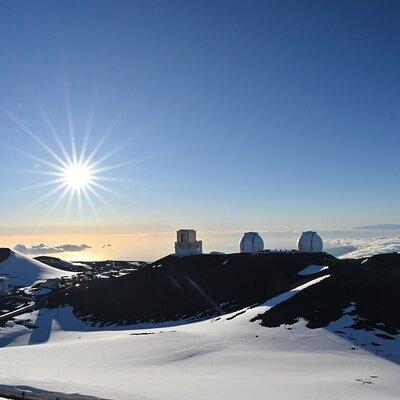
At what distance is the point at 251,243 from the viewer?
70.5m

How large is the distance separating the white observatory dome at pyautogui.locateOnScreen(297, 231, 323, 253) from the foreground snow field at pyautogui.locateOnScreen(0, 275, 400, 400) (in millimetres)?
23727

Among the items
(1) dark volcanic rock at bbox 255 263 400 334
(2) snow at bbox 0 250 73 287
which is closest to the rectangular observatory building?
(1) dark volcanic rock at bbox 255 263 400 334

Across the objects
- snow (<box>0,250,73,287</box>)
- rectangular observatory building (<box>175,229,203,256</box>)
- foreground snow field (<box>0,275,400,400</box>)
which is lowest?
snow (<box>0,250,73,287</box>)

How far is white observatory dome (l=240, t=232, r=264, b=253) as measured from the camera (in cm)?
7050

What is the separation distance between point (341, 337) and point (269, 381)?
13.2 metres

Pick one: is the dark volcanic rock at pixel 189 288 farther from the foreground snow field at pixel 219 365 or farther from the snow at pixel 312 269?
the foreground snow field at pixel 219 365

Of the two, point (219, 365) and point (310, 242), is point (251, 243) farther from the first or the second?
point (219, 365)

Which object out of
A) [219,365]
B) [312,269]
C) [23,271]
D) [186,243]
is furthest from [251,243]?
[23,271]

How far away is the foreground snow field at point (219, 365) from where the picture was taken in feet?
67.9

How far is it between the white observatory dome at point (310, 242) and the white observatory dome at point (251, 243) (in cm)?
659

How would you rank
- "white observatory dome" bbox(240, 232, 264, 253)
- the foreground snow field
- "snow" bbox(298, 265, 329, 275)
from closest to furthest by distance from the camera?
the foreground snow field → "snow" bbox(298, 265, 329, 275) → "white observatory dome" bbox(240, 232, 264, 253)

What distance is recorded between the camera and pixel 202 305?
5756 centimetres

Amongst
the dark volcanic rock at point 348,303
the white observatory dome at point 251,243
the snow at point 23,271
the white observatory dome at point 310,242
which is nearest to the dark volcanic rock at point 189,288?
the white observatory dome at point 251,243

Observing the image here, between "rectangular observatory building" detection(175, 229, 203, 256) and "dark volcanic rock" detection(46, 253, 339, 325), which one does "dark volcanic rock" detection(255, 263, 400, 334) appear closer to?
"dark volcanic rock" detection(46, 253, 339, 325)
